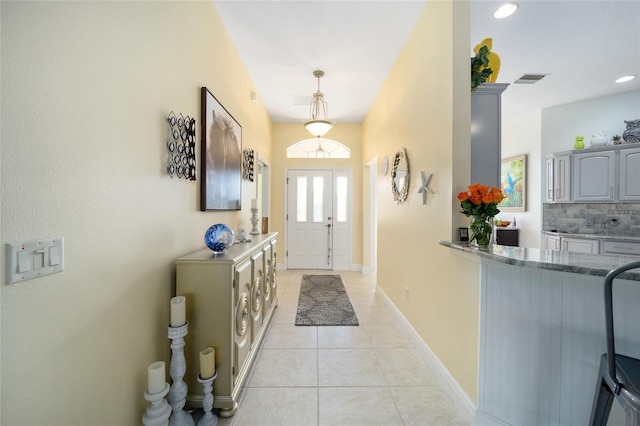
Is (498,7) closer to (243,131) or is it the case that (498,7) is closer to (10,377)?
(243,131)

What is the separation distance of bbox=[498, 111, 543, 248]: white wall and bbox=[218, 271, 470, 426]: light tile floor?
3.52 metres

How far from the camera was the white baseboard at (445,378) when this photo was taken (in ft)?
5.09

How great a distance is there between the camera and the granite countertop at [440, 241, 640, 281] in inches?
40.0

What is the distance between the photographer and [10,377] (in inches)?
28.7

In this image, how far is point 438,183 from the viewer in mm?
1956

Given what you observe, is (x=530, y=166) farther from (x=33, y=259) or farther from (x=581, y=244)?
(x=33, y=259)

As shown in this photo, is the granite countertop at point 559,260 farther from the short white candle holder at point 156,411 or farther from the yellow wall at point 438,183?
the short white candle holder at point 156,411

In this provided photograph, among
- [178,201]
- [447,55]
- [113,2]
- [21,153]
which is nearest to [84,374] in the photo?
[21,153]

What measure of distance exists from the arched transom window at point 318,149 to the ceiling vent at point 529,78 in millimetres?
2785

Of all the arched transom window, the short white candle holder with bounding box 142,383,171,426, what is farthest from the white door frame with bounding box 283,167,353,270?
the short white candle holder with bounding box 142,383,171,426

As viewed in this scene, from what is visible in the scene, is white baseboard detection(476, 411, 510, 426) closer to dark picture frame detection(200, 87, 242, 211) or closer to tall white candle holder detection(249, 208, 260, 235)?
dark picture frame detection(200, 87, 242, 211)

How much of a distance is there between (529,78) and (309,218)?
3.92 meters

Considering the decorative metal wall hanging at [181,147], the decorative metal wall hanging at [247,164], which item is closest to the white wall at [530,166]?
the decorative metal wall hanging at [247,164]

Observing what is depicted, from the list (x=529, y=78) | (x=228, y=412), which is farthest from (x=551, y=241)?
(x=228, y=412)
